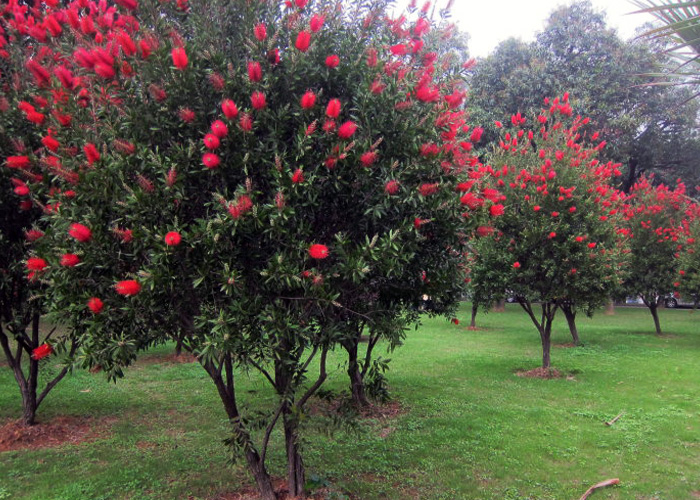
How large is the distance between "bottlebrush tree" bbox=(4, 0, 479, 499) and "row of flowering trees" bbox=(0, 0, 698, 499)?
0.05 ft

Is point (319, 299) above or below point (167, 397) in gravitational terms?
above

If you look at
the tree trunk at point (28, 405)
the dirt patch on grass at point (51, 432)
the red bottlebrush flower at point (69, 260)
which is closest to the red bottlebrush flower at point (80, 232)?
the red bottlebrush flower at point (69, 260)

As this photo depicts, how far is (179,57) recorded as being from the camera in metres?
3.28

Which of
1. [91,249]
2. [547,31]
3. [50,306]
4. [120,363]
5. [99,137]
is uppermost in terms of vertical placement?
[547,31]

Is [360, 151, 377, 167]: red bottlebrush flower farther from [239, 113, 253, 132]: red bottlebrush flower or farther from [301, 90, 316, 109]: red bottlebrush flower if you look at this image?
[239, 113, 253, 132]: red bottlebrush flower

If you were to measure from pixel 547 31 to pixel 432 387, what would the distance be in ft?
60.4

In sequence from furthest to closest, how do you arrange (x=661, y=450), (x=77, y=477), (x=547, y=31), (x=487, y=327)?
1. (x=547, y=31)
2. (x=487, y=327)
3. (x=661, y=450)
4. (x=77, y=477)

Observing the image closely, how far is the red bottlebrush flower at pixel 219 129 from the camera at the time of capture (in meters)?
3.25

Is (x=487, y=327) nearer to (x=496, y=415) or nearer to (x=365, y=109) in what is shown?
(x=496, y=415)

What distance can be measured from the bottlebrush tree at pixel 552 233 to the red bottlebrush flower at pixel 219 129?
7115 mm

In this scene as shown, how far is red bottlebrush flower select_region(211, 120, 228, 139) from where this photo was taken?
10.7ft

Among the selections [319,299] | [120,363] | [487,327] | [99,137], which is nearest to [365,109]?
[319,299]

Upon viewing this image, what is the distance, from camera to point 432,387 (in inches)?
380

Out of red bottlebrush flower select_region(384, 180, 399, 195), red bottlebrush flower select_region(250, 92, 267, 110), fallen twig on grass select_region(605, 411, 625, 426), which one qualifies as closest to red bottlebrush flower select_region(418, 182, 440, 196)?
red bottlebrush flower select_region(384, 180, 399, 195)
